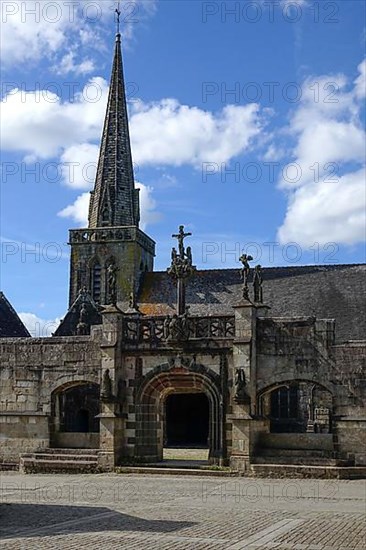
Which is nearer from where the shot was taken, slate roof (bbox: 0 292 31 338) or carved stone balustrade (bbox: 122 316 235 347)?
carved stone balustrade (bbox: 122 316 235 347)

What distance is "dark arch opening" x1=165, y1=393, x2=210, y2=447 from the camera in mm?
34750

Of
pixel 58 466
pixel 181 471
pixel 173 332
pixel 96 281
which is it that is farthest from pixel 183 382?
pixel 96 281

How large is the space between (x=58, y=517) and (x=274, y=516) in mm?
3213

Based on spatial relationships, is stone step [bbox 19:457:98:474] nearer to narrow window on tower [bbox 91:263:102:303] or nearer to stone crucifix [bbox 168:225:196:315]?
stone crucifix [bbox 168:225:196:315]

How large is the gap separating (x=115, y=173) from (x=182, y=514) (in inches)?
1328

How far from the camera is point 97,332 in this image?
2189 cm

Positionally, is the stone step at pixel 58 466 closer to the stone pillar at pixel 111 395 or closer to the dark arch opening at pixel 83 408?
the stone pillar at pixel 111 395

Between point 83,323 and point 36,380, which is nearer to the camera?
point 36,380

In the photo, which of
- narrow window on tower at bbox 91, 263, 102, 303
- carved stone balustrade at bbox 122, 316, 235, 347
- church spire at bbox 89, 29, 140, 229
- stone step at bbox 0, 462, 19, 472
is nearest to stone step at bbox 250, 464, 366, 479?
carved stone balustrade at bbox 122, 316, 235, 347

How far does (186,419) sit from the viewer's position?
35.2 meters

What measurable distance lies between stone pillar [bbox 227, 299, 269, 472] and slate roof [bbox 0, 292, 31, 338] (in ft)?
47.0

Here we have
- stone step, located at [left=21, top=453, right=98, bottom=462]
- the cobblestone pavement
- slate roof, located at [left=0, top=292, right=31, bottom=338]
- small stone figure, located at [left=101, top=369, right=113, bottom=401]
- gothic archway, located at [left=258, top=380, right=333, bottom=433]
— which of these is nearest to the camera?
the cobblestone pavement

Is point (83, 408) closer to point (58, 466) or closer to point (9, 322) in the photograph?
point (9, 322)

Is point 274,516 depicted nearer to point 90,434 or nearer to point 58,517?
point 58,517
